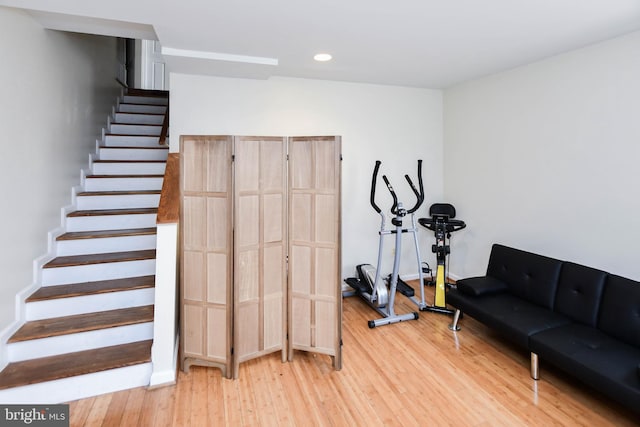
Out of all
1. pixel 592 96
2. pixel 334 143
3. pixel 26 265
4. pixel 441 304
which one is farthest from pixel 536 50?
pixel 26 265

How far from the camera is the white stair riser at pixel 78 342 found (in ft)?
7.58

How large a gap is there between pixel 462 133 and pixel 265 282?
3.18 meters

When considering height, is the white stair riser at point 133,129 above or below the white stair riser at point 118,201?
above

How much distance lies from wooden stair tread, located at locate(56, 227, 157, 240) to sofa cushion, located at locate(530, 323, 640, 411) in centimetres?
340

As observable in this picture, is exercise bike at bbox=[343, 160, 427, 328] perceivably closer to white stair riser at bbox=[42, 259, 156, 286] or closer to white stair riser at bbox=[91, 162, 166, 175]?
white stair riser at bbox=[42, 259, 156, 286]

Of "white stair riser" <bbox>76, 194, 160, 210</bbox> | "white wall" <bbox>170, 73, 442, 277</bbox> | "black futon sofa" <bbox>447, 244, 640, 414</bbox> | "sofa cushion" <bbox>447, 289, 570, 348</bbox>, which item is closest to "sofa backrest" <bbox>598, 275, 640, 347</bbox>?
"black futon sofa" <bbox>447, 244, 640, 414</bbox>

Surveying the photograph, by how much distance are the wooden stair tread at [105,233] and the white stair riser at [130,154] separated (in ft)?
4.11

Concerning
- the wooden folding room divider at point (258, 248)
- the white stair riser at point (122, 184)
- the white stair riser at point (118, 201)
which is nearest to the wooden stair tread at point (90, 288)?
the wooden folding room divider at point (258, 248)

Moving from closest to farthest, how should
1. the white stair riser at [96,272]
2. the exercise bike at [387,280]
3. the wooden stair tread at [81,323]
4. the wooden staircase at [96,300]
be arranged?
the wooden staircase at [96,300], the wooden stair tread at [81,323], the white stair riser at [96,272], the exercise bike at [387,280]

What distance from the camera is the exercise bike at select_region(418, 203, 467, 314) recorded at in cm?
371

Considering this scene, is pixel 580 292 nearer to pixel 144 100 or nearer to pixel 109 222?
pixel 109 222

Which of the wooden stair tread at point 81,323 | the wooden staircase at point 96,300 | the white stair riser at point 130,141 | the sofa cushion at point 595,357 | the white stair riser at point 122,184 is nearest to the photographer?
the sofa cushion at point 595,357

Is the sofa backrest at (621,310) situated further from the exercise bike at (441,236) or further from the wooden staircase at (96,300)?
the wooden staircase at (96,300)

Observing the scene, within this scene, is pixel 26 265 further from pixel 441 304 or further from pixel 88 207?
pixel 441 304
